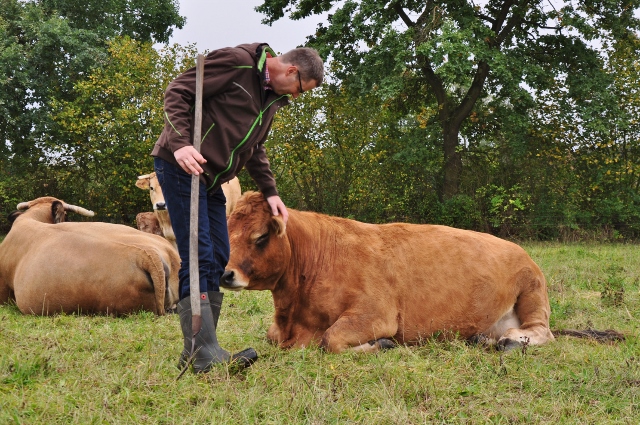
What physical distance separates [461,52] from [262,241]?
12.8m

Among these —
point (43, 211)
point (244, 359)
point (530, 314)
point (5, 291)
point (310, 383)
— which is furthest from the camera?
point (43, 211)

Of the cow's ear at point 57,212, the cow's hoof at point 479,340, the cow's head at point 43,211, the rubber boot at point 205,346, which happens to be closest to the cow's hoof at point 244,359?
the rubber boot at point 205,346

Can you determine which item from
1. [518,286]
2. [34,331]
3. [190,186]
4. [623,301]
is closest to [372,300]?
[518,286]

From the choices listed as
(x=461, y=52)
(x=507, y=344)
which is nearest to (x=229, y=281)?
(x=507, y=344)

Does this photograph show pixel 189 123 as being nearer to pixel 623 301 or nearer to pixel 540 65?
pixel 623 301

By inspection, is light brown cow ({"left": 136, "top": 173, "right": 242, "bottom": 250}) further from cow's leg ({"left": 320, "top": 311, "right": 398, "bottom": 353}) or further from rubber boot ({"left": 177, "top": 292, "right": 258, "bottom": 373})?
rubber boot ({"left": 177, "top": 292, "right": 258, "bottom": 373})

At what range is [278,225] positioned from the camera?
5016 mm

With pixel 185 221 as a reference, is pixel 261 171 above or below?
above

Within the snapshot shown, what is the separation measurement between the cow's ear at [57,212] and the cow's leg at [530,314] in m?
6.42

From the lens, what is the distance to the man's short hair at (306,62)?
14.7 feet

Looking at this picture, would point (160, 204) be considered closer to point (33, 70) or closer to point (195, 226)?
point (195, 226)

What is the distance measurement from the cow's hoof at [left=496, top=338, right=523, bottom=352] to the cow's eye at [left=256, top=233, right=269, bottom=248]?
79.2 inches

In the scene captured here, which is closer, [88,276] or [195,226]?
[195,226]

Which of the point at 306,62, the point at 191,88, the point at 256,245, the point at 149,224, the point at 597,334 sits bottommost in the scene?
the point at 149,224
